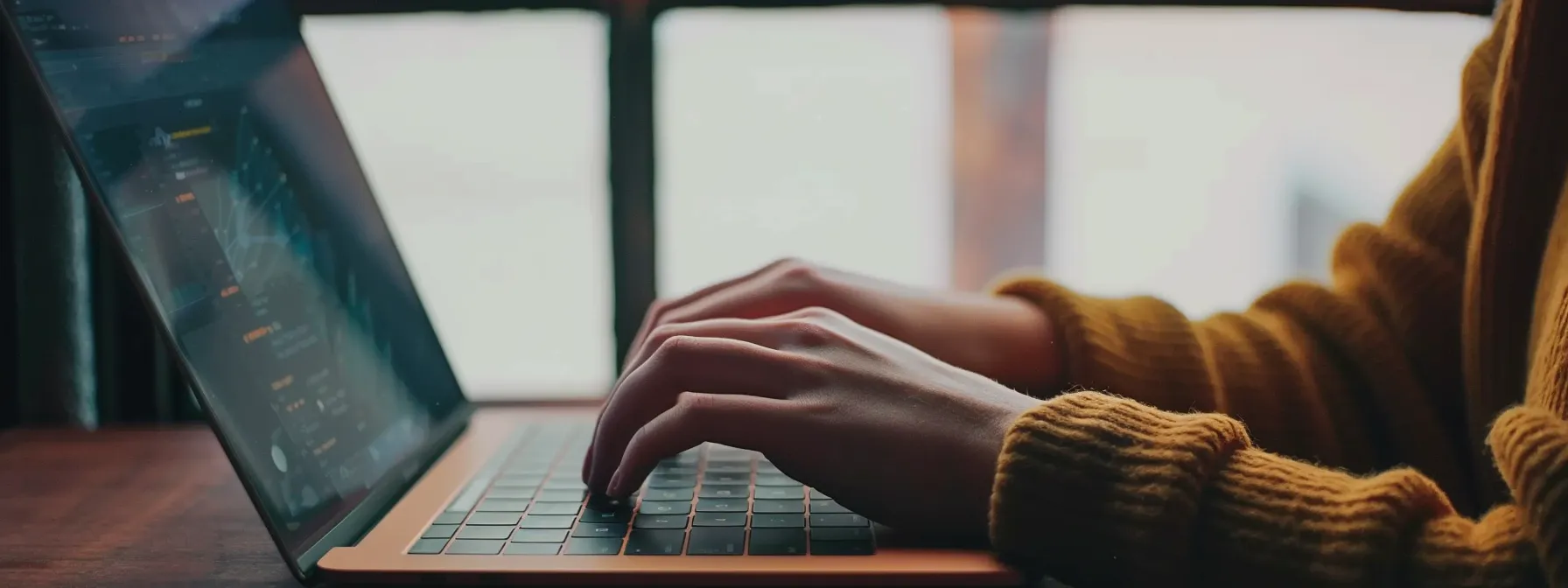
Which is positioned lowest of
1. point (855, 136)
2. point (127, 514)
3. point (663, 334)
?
point (127, 514)

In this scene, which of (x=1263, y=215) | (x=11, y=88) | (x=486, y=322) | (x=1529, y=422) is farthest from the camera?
(x=1263, y=215)

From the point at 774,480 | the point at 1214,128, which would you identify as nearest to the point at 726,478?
the point at 774,480

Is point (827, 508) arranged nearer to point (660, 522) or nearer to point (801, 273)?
point (660, 522)

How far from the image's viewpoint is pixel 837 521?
552mm

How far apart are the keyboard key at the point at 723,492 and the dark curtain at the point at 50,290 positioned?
58 cm

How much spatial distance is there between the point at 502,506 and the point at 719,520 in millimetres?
127

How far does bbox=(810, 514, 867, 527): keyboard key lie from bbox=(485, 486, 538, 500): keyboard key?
0.17 m

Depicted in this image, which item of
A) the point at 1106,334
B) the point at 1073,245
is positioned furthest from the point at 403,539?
the point at 1073,245

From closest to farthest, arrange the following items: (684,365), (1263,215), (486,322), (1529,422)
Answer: (1529,422), (684,365), (486,322), (1263,215)

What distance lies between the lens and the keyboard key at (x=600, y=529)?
0.53 metres

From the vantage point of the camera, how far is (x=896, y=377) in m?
0.56

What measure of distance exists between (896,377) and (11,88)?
836 mm

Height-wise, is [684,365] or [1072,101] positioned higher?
[1072,101]

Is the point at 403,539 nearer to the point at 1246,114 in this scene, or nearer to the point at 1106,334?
the point at 1106,334
